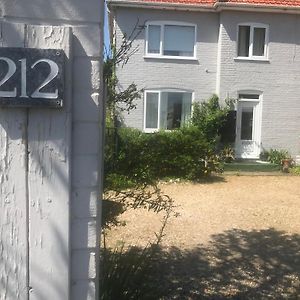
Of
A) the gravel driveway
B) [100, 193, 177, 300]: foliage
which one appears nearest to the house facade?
the gravel driveway

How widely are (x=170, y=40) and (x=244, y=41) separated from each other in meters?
2.83

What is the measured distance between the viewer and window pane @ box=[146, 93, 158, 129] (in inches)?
648

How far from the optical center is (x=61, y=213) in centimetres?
189

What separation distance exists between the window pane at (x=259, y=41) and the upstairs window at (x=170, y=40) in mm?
2333

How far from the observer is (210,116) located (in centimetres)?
1552

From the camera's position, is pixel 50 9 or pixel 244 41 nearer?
pixel 50 9

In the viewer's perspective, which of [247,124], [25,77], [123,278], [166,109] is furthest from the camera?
[247,124]

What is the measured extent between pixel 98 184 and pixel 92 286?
18.6 inches

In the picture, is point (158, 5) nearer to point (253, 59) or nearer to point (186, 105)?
point (186, 105)

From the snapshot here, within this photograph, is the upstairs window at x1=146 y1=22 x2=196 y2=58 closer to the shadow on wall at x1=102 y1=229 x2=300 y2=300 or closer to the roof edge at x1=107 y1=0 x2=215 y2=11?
the roof edge at x1=107 y1=0 x2=215 y2=11

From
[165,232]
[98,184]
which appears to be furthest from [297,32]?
[98,184]

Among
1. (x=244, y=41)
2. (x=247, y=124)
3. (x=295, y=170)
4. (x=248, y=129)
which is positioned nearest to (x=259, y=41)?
(x=244, y=41)

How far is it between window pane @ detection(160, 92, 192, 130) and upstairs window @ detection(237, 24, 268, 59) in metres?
2.68

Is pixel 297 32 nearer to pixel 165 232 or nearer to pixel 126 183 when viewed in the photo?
pixel 165 232
